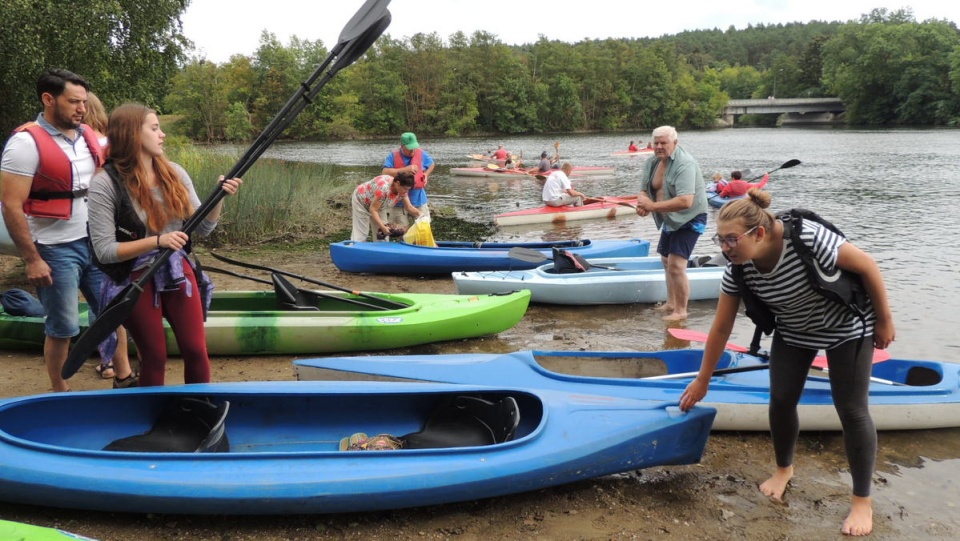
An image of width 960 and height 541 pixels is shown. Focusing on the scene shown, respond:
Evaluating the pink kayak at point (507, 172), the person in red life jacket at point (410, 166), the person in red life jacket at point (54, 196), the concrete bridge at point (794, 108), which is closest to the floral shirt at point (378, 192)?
the person in red life jacket at point (410, 166)

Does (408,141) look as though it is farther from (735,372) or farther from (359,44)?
(735,372)

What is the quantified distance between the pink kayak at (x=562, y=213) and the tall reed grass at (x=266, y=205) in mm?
3066

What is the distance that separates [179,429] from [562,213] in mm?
9686

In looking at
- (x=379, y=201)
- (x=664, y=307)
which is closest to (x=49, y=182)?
(x=379, y=201)

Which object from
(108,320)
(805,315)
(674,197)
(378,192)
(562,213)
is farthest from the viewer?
(562,213)

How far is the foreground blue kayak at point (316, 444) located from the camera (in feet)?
8.89

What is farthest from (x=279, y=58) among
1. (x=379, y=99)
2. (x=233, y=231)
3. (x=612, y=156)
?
(x=233, y=231)

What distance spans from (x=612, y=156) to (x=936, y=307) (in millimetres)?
24867

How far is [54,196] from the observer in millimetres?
3377

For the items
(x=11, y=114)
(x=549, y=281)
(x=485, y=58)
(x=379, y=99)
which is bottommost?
(x=549, y=281)

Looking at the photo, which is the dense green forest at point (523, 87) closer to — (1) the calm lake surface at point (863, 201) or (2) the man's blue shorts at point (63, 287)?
(1) the calm lake surface at point (863, 201)

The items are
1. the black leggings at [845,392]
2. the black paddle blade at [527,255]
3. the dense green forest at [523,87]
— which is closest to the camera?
the black leggings at [845,392]

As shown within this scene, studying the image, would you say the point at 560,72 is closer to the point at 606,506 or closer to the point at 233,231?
the point at 233,231

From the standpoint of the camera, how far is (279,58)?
5875 cm
